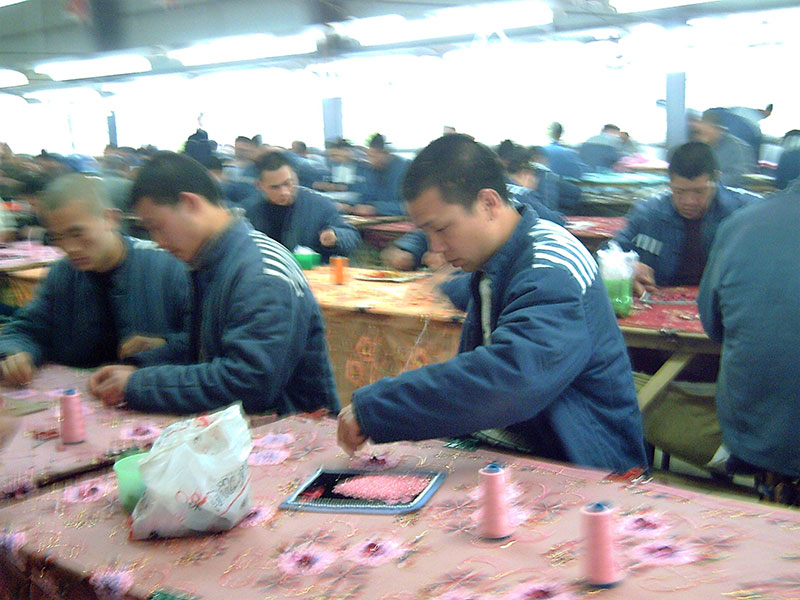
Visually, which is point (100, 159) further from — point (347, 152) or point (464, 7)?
point (464, 7)

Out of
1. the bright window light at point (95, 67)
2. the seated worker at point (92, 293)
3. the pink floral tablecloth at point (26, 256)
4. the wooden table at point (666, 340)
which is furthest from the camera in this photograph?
the bright window light at point (95, 67)

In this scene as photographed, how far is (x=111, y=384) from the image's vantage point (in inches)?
87.4

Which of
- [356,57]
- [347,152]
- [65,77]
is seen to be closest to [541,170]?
[347,152]

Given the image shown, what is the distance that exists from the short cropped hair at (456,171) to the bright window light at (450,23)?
7783mm

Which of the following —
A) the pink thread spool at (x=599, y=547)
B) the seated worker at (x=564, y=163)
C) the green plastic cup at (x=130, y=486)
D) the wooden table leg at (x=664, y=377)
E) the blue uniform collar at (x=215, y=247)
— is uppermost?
the blue uniform collar at (x=215, y=247)

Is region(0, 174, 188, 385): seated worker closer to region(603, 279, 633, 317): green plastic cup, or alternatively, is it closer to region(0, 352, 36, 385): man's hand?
region(0, 352, 36, 385): man's hand

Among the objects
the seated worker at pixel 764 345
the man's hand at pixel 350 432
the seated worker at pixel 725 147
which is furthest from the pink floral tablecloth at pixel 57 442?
the seated worker at pixel 725 147

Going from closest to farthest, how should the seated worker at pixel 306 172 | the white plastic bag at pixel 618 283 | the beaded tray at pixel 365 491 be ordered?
the beaded tray at pixel 365 491, the white plastic bag at pixel 618 283, the seated worker at pixel 306 172

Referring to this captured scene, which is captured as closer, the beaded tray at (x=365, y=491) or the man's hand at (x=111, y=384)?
the beaded tray at (x=365, y=491)

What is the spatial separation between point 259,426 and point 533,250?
0.88 metres

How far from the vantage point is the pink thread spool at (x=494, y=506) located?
129 centimetres

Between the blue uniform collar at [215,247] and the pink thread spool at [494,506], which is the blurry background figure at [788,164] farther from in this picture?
the pink thread spool at [494,506]

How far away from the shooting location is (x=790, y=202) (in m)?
2.06

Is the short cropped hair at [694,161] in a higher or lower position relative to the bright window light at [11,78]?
lower
